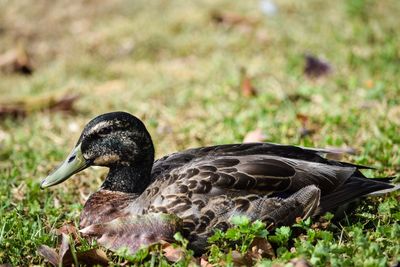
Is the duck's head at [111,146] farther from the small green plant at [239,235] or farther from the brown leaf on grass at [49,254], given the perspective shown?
the small green plant at [239,235]

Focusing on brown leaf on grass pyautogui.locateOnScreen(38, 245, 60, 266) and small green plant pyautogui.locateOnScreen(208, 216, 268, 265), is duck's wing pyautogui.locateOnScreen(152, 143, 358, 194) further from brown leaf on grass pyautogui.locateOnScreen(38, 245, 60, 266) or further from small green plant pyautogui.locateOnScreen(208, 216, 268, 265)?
→ brown leaf on grass pyautogui.locateOnScreen(38, 245, 60, 266)

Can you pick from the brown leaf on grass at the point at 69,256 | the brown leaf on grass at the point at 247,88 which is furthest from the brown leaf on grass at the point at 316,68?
the brown leaf on grass at the point at 69,256

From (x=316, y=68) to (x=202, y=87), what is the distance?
108 cm

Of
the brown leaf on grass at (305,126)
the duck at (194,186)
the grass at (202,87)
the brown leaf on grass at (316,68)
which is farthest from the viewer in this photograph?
the brown leaf on grass at (316,68)

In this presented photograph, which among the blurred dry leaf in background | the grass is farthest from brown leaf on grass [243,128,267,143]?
the blurred dry leaf in background

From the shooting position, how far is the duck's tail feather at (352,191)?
11.2 feet

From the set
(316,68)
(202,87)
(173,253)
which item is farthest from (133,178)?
(316,68)

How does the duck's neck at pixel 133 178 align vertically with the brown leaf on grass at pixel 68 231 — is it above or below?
above

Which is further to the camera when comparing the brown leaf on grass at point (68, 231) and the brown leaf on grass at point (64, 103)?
the brown leaf on grass at point (64, 103)

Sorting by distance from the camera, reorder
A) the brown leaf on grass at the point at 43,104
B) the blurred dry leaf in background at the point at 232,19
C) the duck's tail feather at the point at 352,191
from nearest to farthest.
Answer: the duck's tail feather at the point at 352,191
the brown leaf on grass at the point at 43,104
the blurred dry leaf in background at the point at 232,19

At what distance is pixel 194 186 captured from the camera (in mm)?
3299

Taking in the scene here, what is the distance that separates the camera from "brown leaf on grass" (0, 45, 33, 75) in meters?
7.82

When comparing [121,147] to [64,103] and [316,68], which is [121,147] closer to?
[64,103]

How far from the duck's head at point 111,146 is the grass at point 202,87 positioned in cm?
35
